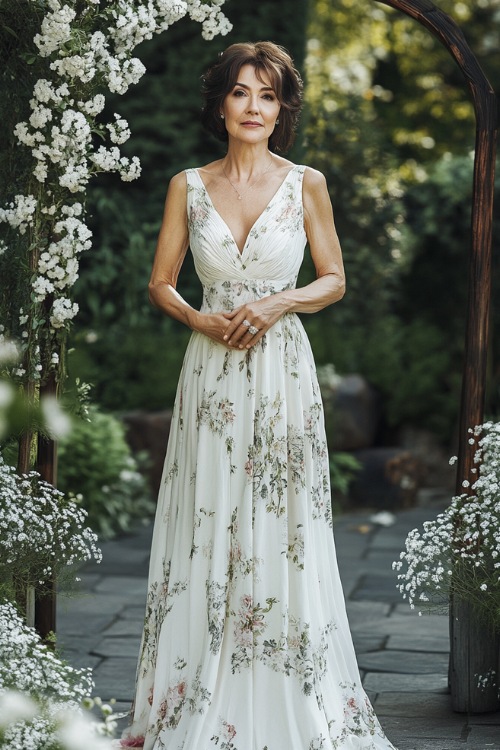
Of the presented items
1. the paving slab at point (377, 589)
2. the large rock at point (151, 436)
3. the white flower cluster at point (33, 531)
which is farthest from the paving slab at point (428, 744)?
the large rock at point (151, 436)

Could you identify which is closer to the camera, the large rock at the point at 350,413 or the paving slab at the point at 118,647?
the paving slab at the point at 118,647

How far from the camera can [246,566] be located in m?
3.19

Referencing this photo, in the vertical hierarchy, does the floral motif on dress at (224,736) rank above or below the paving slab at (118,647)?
above

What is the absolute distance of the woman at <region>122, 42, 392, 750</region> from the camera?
318 cm

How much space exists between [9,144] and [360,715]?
2.02 m

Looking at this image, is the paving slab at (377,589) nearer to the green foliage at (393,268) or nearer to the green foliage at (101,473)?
the green foliage at (101,473)

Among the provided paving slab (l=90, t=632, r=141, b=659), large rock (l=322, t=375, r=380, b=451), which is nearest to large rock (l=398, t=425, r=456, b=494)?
large rock (l=322, t=375, r=380, b=451)

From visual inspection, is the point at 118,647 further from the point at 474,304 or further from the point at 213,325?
the point at 474,304

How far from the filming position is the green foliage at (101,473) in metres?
6.64

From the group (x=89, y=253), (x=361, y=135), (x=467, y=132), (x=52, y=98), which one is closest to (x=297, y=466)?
(x=52, y=98)

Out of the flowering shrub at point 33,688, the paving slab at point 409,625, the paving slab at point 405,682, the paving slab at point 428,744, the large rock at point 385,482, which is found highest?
the large rock at point 385,482

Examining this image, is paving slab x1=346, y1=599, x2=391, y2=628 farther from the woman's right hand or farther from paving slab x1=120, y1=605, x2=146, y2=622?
the woman's right hand

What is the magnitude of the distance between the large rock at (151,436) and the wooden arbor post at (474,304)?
12.8 ft

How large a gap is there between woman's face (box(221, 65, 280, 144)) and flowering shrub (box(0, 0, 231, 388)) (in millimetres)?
287
